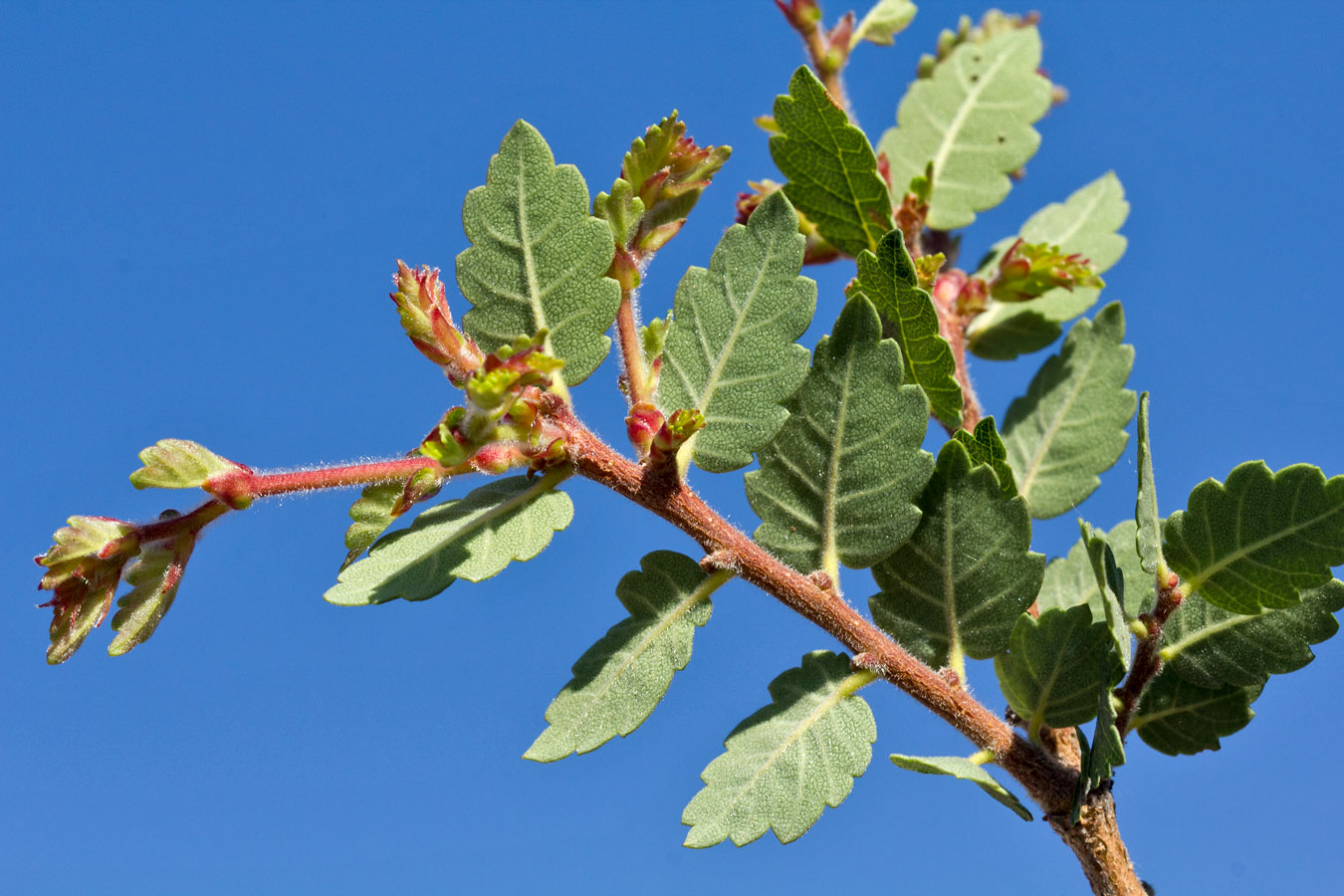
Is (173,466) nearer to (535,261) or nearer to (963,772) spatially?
(535,261)

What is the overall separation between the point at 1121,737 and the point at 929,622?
1.16 feet

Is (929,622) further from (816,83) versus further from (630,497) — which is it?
(816,83)

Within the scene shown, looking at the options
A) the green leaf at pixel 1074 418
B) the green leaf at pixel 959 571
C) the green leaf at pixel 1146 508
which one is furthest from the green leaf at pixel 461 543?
the green leaf at pixel 1074 418

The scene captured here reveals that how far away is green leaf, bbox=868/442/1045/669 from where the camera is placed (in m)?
1.72

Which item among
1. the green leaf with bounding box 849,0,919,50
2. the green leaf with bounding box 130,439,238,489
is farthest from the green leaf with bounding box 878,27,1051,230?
the green leaf with bounding box 130,439,238,489

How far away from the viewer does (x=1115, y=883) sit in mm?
1761

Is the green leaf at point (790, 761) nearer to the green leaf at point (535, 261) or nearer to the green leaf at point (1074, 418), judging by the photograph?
the green leaf at point (535, 261)

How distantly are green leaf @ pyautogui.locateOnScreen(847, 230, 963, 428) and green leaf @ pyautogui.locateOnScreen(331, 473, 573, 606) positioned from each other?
0.59 metres

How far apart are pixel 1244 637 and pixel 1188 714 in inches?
6.8

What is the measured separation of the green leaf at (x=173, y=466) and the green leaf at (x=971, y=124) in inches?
66.4

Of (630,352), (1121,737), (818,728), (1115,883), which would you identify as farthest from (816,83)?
(1115,883)

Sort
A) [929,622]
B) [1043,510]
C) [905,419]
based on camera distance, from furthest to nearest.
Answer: [1043,510]
[929,622]
[905,419]

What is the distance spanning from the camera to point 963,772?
1.57 meters

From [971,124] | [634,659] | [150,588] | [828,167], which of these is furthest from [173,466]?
[971,124]
